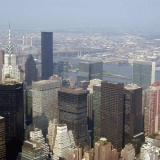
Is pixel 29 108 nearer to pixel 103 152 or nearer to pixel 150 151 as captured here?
pixel 103 152

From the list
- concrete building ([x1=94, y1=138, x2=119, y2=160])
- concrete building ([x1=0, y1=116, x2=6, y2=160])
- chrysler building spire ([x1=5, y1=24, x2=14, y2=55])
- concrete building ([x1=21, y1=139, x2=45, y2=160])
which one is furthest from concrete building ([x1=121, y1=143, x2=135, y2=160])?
chrysler building spire ([x1=5, y1=24, x2=14, y2=55])

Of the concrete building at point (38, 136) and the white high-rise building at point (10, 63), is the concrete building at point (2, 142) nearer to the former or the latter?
the concrete building at point (38, 136)

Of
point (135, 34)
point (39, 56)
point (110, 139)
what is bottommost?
point (110, 139)

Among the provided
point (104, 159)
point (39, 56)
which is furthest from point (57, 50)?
point (104, 159)

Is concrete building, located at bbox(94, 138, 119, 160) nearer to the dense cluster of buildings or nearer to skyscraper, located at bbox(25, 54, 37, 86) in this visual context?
the dense cluster of buildings

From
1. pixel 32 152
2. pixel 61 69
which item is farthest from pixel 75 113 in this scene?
pixel 61 69

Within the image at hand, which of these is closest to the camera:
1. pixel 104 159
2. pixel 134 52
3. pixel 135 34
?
pixel 104 159

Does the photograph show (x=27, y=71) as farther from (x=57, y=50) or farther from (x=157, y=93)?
(x=157, y=93)
